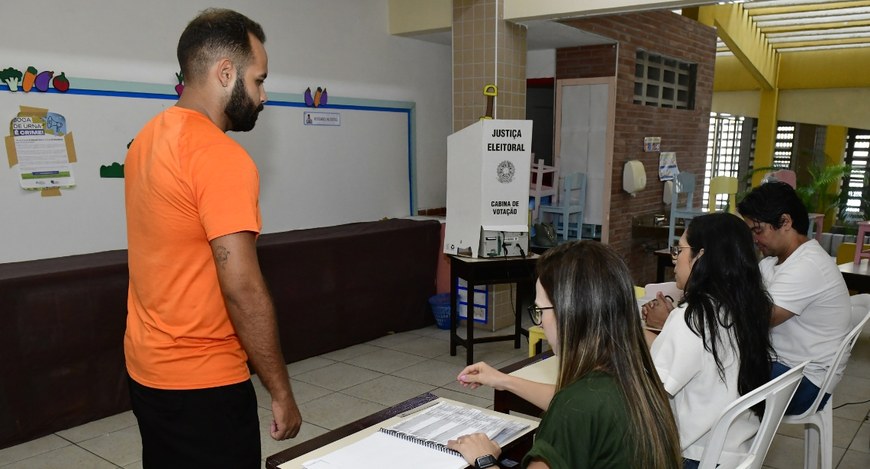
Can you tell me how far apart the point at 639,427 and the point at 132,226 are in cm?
134

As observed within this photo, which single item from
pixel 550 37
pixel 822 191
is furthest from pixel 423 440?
pixel 822 191

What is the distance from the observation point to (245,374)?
5.81 feet

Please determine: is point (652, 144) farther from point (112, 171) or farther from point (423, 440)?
point (423, 440)

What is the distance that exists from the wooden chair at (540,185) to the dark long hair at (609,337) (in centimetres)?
495

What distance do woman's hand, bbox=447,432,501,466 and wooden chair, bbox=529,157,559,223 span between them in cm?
488

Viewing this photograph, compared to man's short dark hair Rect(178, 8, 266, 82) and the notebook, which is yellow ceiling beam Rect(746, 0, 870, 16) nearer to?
the notebook

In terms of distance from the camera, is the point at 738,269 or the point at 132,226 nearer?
the point at 132,226

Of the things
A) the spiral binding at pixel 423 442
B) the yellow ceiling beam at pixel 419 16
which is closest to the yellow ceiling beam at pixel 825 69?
the yellow ceiling beam at pixel 419 16

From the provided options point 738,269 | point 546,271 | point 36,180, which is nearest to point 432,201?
point 36,180

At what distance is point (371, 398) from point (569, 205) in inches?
130

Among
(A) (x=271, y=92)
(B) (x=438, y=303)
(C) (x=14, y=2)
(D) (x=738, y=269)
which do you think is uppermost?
(C) (x=14, y=2)

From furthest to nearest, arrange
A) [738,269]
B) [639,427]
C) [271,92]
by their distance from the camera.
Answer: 1. [271,92]
2. [738,269]
3. [639,427]

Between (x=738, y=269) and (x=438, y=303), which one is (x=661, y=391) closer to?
(x=738, y=269)

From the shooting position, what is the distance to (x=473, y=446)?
152 cm
